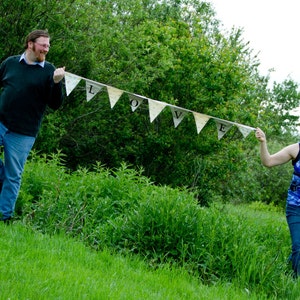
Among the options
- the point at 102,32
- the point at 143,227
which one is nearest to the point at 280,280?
the point at 143,227

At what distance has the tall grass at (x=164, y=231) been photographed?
5.54m

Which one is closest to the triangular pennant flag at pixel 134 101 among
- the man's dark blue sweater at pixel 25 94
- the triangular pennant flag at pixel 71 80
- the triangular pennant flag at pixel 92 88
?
the triangular pennant flag at pixel 92 88

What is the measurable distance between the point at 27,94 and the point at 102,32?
6.14 meters

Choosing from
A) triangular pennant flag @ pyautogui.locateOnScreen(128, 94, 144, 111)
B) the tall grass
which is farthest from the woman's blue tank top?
triangular pennant flag @ pyautogui.locateOnScreen(128, 94, 144, 111)

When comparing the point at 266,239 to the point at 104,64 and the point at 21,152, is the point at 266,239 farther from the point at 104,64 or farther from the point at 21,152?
the point at 104,64

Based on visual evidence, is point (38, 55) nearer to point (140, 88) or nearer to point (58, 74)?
point (58, 74)

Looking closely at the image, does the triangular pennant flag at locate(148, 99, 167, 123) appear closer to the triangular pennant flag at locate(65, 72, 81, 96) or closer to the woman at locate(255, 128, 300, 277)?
the triangular pennant flag at locate(65, 72, 81, 96)

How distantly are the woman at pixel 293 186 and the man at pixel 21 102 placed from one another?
2.32m

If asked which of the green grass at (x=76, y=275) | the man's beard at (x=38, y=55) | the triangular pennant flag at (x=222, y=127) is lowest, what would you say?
the green grass at (x=76, y=275)

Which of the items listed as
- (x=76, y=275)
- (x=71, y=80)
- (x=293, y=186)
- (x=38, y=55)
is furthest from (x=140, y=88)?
(x=76, y=275)

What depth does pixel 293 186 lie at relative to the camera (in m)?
6.26

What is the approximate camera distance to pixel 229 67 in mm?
13383

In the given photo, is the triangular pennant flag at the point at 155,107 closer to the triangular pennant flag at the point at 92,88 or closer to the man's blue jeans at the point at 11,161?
the triangular pennant flag at the point at 92,88

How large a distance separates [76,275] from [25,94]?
96.7 inches
